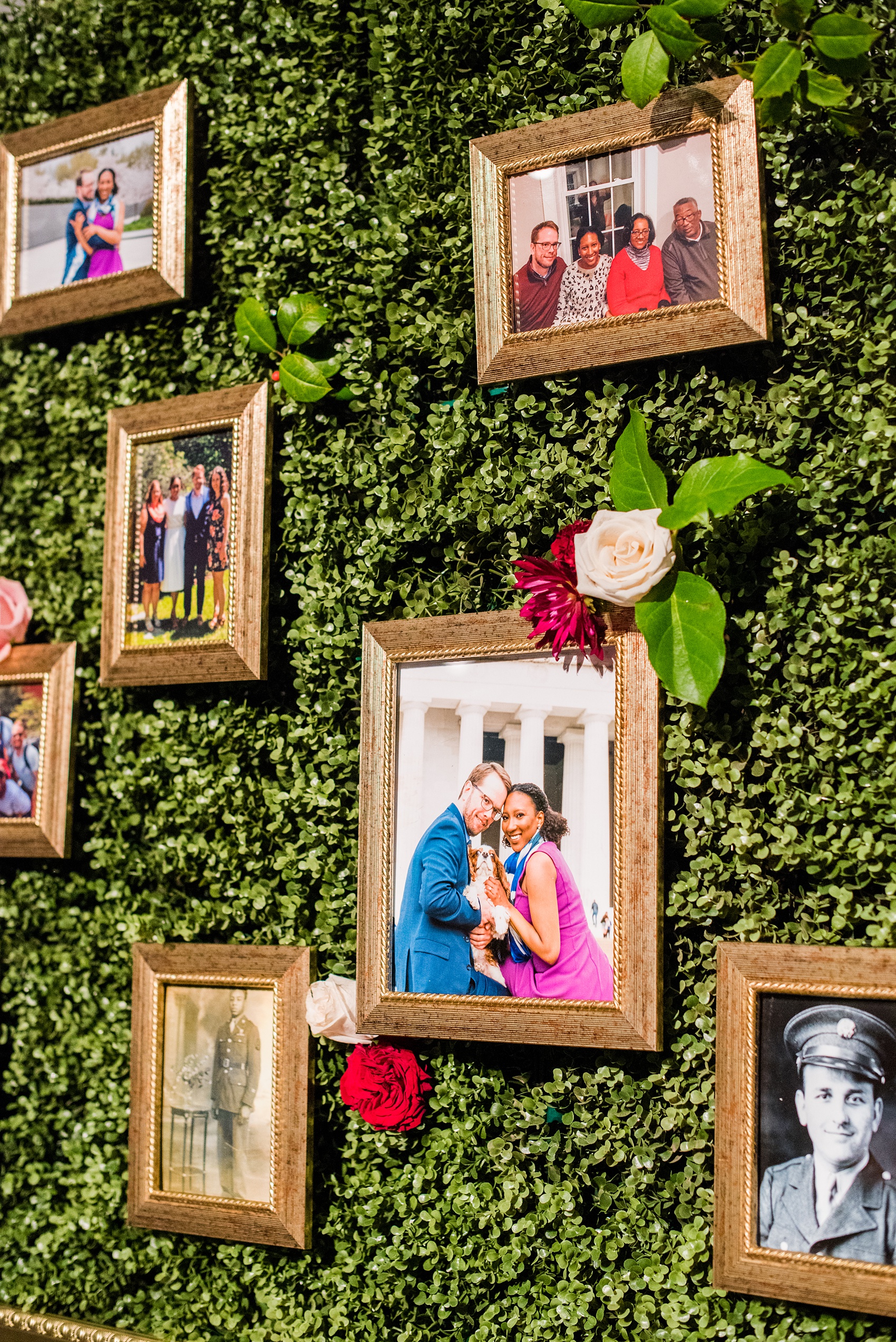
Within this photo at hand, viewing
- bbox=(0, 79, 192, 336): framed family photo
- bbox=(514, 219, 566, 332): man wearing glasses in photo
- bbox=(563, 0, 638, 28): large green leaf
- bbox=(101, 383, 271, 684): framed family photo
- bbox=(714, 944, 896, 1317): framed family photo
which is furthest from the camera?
bbox=(0, 79, 192, 336): framed family photo

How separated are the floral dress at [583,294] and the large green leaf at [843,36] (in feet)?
0.98

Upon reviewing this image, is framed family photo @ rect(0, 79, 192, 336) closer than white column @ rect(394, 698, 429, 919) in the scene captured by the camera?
No

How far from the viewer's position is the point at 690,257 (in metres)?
1.20

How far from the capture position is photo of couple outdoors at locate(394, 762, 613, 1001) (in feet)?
3.89

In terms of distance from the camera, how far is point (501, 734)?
4.08 feet

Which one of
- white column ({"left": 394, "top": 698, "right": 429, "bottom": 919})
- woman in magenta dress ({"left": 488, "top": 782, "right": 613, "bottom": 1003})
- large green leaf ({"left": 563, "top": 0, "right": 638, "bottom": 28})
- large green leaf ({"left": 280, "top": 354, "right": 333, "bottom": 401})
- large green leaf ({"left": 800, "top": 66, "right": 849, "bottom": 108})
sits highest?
large green leaf ({"left": 563, "top": 0, "right": 638, "bottom": 28})

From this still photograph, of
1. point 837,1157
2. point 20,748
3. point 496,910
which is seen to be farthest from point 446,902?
point 20,748

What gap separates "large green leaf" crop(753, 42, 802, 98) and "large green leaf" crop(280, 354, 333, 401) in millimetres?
599

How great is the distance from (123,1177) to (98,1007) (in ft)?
0.75

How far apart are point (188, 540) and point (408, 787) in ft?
1.56

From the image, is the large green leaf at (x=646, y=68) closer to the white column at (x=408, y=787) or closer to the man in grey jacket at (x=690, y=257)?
the man in grey jacket at (x=690, y=257)

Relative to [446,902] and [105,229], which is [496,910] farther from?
[105,229]

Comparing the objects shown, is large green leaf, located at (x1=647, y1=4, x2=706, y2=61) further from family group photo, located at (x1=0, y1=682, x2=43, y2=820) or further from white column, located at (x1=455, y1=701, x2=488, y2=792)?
family group photo, located at (x1=0, y1=682, x2=43, y2=820)

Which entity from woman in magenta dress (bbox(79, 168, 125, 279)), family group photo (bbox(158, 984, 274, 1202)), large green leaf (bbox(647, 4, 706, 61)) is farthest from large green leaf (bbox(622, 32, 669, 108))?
family group photo (bbox(158, 984, 274, 1202))
